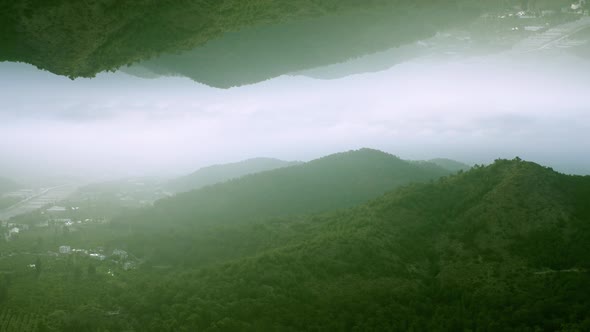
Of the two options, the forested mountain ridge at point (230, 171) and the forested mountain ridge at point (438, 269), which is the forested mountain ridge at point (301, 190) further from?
the forested mountain ridge at point (230, 171)

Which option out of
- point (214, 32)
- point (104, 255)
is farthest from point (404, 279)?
point (104, 255)

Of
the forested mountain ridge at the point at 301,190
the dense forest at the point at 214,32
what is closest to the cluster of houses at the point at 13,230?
the forested mountain ridge at the point at 301,190

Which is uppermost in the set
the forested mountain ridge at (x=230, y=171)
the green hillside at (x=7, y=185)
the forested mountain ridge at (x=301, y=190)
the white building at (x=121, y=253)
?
the green hillside at (x=7, y=185)

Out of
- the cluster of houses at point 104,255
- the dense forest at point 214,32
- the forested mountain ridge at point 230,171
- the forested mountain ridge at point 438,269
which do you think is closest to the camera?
the dense forest at point 214,32

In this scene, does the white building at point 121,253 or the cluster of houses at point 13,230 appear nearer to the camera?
the white building at point 121,253

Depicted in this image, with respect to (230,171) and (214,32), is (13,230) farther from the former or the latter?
(214,32)

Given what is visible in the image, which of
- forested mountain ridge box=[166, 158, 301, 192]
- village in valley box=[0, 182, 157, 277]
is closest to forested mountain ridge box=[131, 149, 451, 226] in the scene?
village in valley box=[0, 182, 157, 277]

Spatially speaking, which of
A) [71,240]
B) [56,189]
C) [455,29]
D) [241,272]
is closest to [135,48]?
[241,272]
